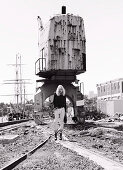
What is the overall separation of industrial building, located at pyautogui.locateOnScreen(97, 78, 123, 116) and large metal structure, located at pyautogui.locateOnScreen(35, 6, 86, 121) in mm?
31146

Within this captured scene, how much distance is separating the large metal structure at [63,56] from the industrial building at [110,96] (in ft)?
102

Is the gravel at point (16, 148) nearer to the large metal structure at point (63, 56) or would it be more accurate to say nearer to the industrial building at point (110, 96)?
the large metal structure at point (63, 56)

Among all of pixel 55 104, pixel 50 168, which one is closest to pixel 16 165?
pixel 50 168

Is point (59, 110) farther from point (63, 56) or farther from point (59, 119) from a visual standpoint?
point (63, 56)

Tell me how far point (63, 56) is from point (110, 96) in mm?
71131

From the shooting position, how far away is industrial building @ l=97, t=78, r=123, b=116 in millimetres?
55125

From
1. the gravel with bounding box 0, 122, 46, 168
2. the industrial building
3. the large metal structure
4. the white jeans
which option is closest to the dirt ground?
the white jeans

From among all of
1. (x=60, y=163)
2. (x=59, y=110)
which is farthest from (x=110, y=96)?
(x=60, y=163)

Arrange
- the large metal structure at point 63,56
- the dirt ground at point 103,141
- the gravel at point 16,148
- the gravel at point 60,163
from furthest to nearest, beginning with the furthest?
the large metal structure at point 63,56, the dirt ground at point 103,141, the gravel at point 16,148, the gravel at point 60,163

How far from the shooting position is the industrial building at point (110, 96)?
55125 mm

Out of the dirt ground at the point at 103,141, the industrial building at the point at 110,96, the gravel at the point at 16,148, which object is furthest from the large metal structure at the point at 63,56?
the industrial building at the point at 110,96

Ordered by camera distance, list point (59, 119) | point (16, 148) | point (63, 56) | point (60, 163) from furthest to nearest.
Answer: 1. point (63, 56)
2. point (59, 119)
3. point (16, 148)
4. point (60, 163)

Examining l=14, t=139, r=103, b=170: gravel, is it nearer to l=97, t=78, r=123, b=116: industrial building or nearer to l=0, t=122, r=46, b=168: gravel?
l=0, t=122, r=46, b=168: gravel

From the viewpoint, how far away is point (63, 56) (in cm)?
2275
